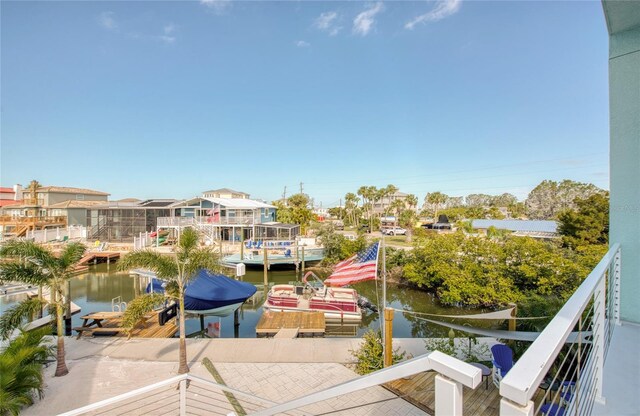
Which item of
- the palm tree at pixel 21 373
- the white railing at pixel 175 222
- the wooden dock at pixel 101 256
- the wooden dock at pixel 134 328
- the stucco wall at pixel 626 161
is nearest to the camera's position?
the stucco wall at pixel 626 161

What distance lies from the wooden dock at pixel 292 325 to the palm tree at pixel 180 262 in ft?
11.7

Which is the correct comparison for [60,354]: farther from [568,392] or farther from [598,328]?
[568,392]

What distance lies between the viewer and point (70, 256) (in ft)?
25.9

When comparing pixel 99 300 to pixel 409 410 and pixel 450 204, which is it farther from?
pixel 450 204

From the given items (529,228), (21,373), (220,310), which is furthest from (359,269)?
(529,228)

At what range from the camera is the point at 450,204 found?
110 metres

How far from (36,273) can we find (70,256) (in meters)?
0.79

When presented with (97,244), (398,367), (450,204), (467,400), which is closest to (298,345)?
(467,400)

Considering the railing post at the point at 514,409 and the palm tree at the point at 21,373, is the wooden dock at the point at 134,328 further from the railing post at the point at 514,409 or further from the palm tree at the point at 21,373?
the railing post at the point at 514,409

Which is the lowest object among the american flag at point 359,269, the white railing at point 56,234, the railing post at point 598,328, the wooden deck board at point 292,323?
the wooden deck board at point 292,323

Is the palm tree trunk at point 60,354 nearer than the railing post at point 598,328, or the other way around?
the railing post at point 598,328

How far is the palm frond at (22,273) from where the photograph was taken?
24.4 ft

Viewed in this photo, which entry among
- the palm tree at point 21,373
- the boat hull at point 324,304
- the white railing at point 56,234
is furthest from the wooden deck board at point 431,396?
the white railing at point 56,234

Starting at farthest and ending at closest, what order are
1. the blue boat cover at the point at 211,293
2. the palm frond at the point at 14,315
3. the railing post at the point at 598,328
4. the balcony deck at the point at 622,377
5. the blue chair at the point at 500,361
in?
1. the blue boat cover at the point at 211,293
2. the palm frond at the point at 14,315
3. the blue chair at the point at 500,361
4. the balcony deck at the point at 622,377
5. the railing post at the point at 598,328
